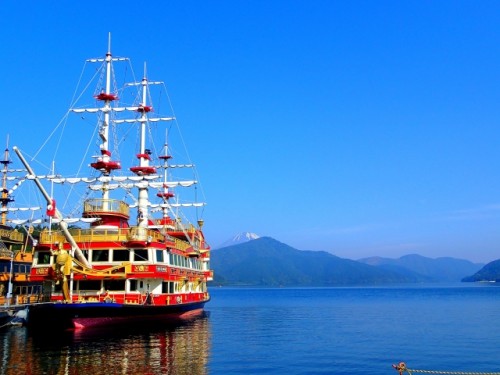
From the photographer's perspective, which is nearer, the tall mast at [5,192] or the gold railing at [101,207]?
the gold railing at [101,207]

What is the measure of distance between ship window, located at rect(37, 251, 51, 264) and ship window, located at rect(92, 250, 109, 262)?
3677mm

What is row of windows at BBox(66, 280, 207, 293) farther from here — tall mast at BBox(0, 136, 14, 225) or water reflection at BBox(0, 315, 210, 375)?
tall mast at BBox(0, 136, 14, 225)

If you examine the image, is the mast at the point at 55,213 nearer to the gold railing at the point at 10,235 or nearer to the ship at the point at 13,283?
the ship at the point at 13,283

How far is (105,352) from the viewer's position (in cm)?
3178

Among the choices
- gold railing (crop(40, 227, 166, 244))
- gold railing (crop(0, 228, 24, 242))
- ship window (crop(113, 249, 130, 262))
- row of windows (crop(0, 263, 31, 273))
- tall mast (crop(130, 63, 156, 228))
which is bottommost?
ship window (crop(113, 249, 130, 262))

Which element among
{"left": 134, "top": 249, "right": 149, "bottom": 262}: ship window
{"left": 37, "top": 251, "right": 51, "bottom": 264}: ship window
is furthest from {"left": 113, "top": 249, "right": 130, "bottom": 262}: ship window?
{"left": 37, "top": 251, "right": 51, "bottom": 264}: ship window

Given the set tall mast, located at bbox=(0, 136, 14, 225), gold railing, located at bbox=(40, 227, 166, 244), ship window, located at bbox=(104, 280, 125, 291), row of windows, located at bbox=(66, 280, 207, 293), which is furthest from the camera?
tall mast, located at bbox=(0, 136, 14, 225)

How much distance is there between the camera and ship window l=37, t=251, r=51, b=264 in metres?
45.9

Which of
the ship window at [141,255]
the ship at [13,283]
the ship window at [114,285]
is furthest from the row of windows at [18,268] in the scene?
the ship window at [141,255]

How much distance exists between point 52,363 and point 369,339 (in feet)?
76.2

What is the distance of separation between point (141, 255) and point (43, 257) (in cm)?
791

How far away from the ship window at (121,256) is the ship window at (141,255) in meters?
0.62

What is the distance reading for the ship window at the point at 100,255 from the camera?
45.5m

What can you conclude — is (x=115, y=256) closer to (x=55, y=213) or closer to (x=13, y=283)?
(x=55, y=213)
